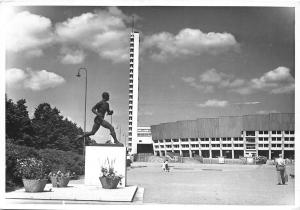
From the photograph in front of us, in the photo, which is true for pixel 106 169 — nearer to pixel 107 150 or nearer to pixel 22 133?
pixel 107 150

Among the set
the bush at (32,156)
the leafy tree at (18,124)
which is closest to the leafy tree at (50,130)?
the leafy tree at (18,124)

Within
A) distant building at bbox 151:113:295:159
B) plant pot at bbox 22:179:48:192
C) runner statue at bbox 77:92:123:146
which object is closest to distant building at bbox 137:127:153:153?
distant building at bbox 151:113:295:159

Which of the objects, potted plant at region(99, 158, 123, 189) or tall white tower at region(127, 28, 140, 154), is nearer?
potted plant at region(99, 158, 123, 189)

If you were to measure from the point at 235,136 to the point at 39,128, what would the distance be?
5581 centimetres

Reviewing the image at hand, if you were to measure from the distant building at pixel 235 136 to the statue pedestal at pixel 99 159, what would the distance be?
277 ft

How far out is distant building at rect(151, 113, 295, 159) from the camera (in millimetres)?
99125

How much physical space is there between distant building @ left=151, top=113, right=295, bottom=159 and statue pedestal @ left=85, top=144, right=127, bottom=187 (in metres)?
84.5

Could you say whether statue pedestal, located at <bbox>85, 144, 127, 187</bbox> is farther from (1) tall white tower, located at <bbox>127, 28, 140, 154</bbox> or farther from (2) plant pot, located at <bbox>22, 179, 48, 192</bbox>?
(1) tall white tower, located at <bbox>127, 28, 140, 154</bbox>

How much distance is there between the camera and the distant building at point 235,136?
99.1 m

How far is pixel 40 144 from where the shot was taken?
5872 cm

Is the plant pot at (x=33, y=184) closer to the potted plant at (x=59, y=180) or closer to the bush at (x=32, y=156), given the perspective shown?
the potted plant at (x=59, y=180)

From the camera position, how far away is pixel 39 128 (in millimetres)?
59688

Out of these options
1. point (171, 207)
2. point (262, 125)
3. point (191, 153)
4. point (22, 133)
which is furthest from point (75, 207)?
point (191, 153)

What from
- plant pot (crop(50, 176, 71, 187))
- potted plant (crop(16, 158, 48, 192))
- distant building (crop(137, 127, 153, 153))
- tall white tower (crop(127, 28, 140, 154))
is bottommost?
distant building (crop(137, 127, 153, 153))
